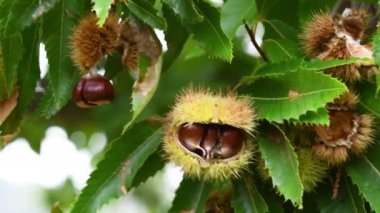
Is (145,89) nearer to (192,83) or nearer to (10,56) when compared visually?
(192,83)

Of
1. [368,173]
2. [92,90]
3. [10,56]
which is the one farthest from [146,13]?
[368,173]

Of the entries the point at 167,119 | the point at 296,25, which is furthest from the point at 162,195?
the point at 167,119

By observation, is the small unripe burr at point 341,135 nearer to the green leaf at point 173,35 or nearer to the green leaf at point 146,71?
the green leaf at point 146,71

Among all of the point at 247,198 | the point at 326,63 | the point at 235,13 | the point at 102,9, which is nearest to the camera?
the point at 102,9

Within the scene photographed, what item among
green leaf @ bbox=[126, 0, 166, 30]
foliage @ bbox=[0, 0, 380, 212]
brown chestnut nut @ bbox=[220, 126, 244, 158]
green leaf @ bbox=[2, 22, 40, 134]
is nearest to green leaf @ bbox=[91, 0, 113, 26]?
foliage @ bbox=[0, 0, 380, 212]

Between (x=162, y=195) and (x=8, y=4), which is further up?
(x=8, y=4)

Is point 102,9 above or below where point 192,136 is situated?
above

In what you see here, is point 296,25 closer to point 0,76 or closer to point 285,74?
point 285,74
